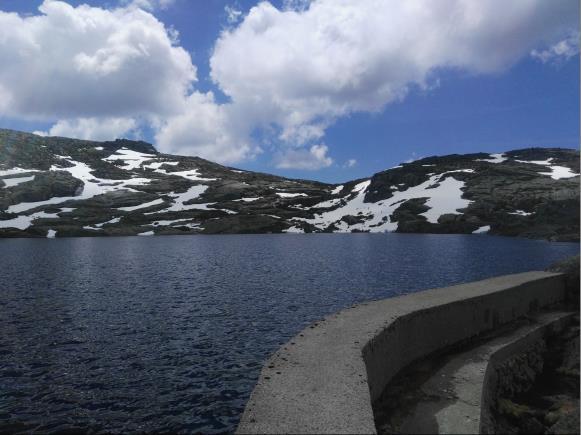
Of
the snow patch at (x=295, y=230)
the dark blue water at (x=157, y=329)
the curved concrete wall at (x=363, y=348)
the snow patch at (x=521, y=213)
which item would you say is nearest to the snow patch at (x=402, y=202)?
the snow patch at (x=295, y=230)

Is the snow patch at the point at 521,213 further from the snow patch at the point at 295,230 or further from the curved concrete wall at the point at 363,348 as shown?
the curved concrete wall at the point at 363,348

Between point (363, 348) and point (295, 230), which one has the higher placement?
point (295, 230)

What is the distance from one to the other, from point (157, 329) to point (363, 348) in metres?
17.5

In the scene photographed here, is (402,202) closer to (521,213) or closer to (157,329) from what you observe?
(521,213)

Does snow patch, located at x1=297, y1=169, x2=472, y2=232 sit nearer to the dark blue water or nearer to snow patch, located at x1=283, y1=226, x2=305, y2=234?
snow patch, located at x1=283, y1=226, x2=305, y2=234

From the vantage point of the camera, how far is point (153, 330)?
29.0 m

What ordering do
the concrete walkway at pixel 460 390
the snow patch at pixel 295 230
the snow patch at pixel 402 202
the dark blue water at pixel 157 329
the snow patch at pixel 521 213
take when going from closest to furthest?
the concrete walkway at pixel 460 390 < the dark blue water at pixel 157 329 < the snow patch at pixel 521 213 < the snow patch at pixel 402 202 < the snow patch at pixel 295 230

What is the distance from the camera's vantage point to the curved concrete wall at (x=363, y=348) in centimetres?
1137

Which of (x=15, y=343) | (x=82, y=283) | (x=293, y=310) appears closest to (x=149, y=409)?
(x=15, y=343)

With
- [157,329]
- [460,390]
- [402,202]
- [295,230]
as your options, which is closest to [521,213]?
[402,202]

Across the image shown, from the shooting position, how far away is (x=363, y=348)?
16.7 m

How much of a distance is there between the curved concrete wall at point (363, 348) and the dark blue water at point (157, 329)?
423cm

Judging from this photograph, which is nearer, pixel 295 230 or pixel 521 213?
pixel 521 213

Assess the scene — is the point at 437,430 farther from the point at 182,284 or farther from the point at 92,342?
the point at 182,284
